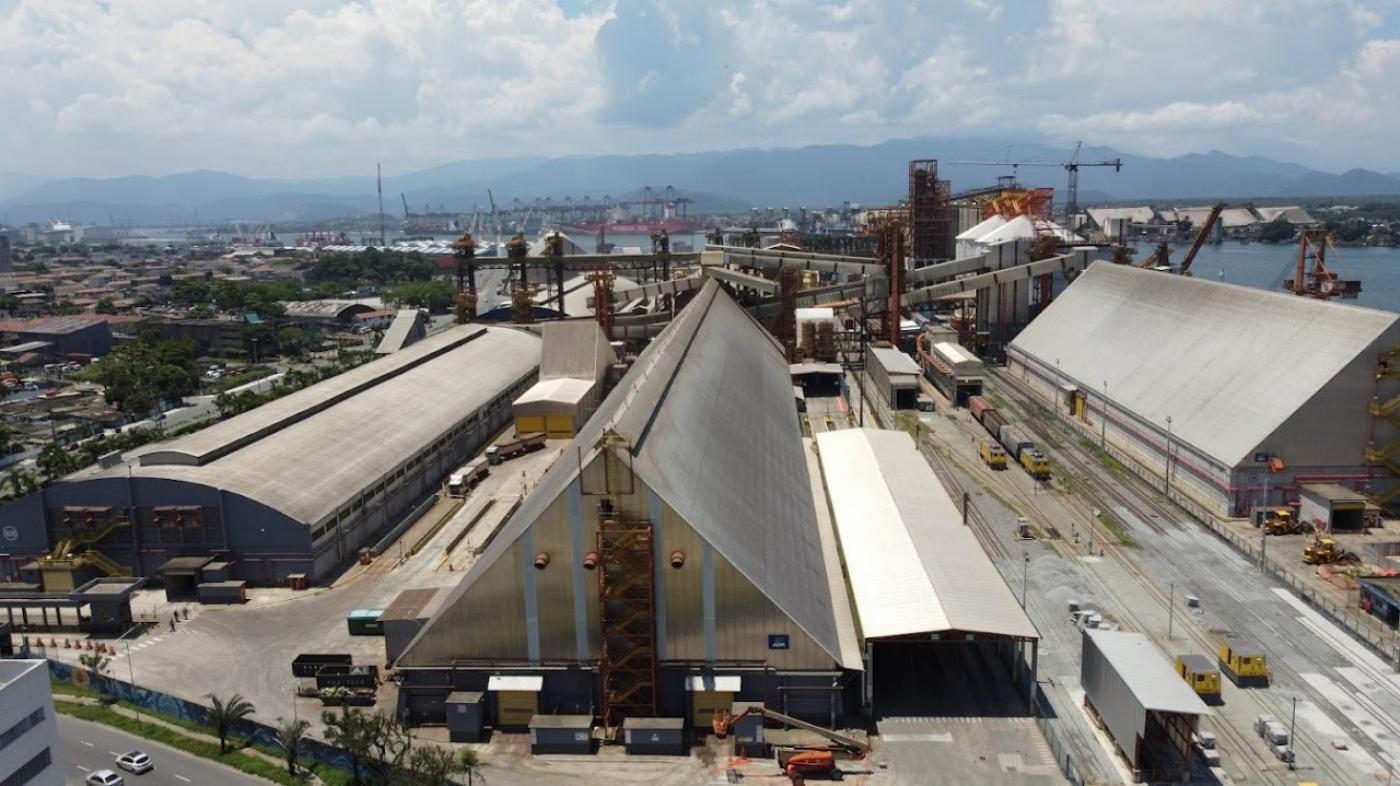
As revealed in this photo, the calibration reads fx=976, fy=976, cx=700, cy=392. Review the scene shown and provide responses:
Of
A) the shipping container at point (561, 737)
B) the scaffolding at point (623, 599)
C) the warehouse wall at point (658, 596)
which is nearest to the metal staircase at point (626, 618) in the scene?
the scaffolding at point (623, 599)

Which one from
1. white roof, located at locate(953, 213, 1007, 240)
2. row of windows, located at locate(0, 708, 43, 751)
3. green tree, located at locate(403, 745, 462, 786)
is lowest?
green tree, located at locate(403, 745, 462, 786)

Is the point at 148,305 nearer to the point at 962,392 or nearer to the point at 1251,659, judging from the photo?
the point at 962,392

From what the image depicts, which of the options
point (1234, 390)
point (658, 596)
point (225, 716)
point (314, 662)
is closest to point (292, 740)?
point (225, 716)

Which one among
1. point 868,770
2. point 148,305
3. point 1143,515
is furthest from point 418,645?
point 148,305

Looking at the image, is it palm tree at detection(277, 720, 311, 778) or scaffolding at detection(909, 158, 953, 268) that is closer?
palm tree at detection(277, 720, 311, 778)

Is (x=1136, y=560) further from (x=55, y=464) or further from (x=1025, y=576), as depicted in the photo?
(x=55, y=464)

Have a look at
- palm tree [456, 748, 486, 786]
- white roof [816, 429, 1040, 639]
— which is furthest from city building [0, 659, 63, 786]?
white roof [816, 429, 1040, 639]

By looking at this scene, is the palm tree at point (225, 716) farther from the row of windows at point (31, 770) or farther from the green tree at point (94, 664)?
the green tree at point (94, 664)

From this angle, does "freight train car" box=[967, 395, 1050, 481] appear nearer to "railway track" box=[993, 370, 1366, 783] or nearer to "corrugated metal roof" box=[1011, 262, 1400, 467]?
"railway track" box=[993, 370, 1366, 783]
